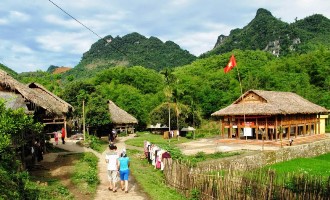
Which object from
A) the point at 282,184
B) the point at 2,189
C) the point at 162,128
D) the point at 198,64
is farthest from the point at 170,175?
the point at 198,64

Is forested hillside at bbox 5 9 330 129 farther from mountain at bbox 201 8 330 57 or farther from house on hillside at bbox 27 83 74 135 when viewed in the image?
house on hillside at bbox 27 83 74 135

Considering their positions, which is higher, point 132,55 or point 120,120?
point 132,55

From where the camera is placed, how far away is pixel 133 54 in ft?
363

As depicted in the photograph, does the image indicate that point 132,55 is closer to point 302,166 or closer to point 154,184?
point 302,166

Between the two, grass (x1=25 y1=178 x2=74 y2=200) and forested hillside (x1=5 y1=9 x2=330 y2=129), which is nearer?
grass (x1=25 y1=178 x2=74 y2=200)

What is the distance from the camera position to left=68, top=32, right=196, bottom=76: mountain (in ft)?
358

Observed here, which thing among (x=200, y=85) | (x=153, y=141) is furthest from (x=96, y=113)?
(x=200, y=85)

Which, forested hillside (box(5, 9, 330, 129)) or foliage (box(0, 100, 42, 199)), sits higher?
forested hillside (box(5, 9, 330, 129))

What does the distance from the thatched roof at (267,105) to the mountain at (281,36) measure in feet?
178

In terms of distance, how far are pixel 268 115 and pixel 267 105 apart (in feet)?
4.37

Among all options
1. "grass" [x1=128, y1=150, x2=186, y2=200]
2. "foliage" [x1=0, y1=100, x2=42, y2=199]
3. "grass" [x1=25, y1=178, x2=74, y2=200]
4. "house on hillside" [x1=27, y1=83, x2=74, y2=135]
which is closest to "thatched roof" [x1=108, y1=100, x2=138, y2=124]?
"house on hillside" [x1=27, y1=83, x2=74, y2=135]

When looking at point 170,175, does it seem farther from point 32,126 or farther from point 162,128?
point 162,128

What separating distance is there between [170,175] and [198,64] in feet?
216

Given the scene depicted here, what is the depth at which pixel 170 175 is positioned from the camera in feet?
44.7
